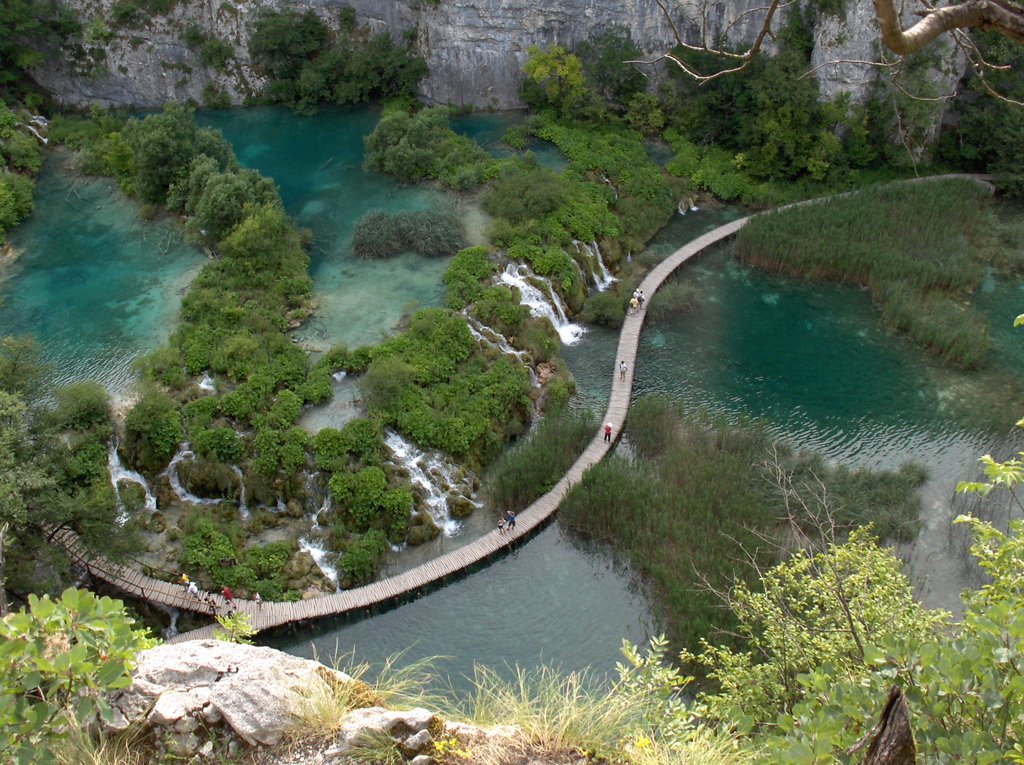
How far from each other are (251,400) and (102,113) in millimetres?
22793

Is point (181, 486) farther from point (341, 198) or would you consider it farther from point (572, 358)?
point (341, 198)

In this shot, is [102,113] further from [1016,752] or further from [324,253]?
[1016,752]

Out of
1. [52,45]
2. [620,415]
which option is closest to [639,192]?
[620,415]

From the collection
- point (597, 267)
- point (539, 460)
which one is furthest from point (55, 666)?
point (597, 267)

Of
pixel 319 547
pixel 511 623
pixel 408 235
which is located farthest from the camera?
pixel 408 235

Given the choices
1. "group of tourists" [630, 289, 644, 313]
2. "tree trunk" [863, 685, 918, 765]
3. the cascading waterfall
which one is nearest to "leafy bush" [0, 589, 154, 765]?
"tree trunk" [863, 685, 918, 765]

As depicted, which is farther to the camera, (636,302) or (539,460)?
(636,302)

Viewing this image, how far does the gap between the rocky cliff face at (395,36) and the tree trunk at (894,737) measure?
37930 mm

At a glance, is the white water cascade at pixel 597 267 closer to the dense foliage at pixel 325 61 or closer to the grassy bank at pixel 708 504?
the grassy bank at pixel 708 504

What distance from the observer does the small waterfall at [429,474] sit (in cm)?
2412

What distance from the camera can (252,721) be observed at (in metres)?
8.37

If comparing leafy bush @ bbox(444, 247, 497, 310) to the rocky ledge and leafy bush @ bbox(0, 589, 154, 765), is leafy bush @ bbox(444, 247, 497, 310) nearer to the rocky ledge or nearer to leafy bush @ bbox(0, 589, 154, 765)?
the rocky ledge

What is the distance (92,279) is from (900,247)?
29943mm

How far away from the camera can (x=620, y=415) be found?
26.7 metres
